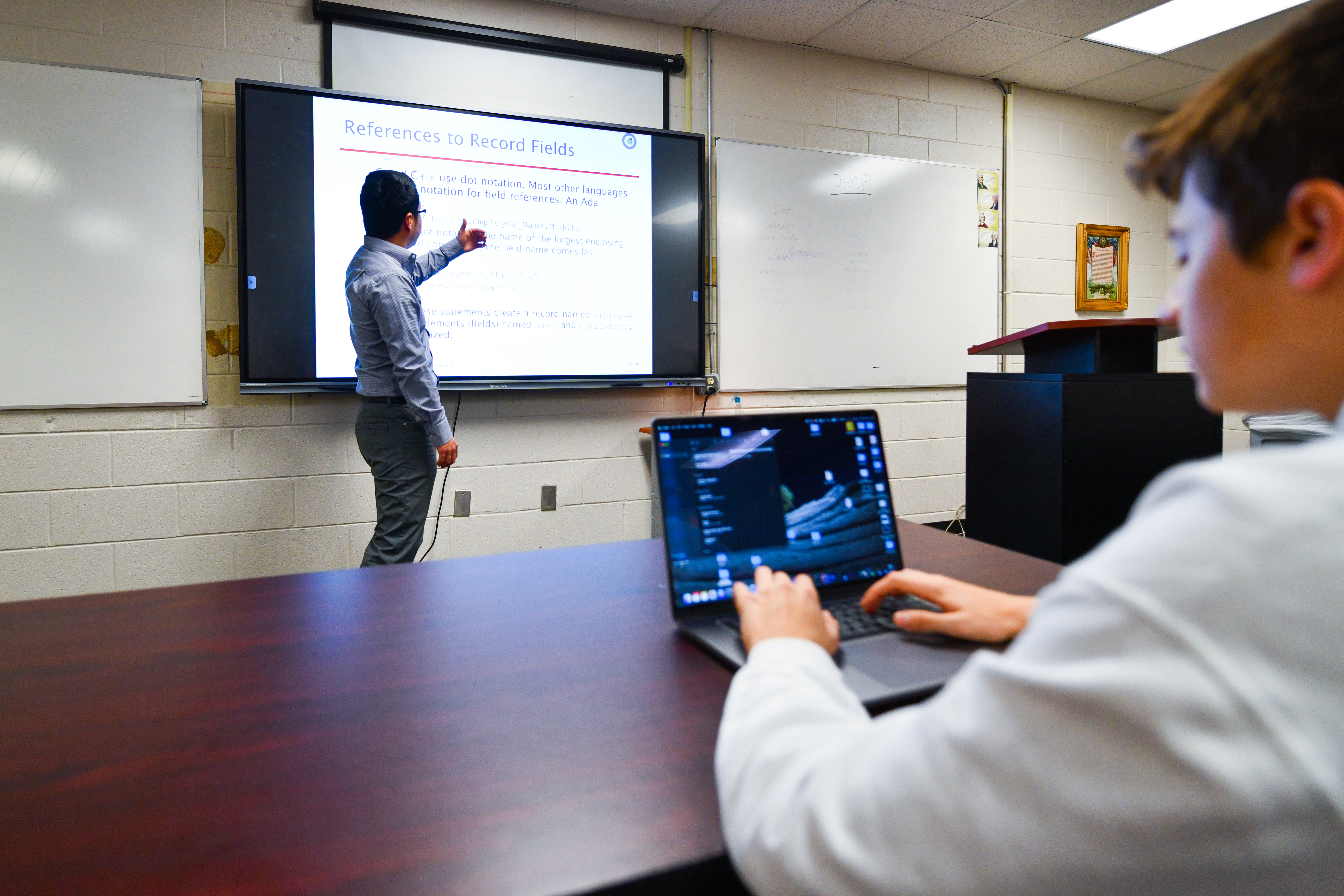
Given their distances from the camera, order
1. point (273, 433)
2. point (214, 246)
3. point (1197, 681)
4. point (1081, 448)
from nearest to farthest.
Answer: point (1197, 681) < point (1081, 448) < point (214, 246) < point (273, 433)

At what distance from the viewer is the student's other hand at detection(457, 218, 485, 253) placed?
9.30 feet

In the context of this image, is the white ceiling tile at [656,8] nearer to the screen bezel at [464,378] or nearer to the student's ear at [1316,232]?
the screen bezel at [464,378]

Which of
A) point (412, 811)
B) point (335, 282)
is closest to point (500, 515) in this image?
point (335, 282)

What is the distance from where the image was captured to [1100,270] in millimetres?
4379

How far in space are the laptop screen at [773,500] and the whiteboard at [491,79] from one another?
2.50 m

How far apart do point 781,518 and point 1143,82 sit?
4.41 meters

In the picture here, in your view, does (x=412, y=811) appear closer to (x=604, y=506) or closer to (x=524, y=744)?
(x=524, y=744)

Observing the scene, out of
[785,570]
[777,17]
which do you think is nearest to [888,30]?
[777,17]

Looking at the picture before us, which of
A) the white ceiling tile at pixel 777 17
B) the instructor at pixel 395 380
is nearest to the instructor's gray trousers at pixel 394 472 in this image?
the instructor at pixel 395 380

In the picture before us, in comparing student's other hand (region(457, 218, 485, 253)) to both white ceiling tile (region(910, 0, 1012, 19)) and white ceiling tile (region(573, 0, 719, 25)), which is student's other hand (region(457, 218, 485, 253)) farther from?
white ceiling tile (region(910, 0, 1012, 19))

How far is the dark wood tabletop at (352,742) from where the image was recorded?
0.50m

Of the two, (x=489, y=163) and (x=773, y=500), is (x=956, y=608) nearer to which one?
(x=773, y=500)

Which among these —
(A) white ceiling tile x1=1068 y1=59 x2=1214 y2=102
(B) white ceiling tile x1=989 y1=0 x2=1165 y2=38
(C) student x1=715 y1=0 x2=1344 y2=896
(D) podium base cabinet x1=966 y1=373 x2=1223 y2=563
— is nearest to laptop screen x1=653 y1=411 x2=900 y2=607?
(C) student x1=715 y1=0 x2=1344 y2=896

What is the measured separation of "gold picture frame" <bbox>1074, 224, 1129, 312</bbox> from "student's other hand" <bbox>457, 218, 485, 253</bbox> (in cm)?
324
